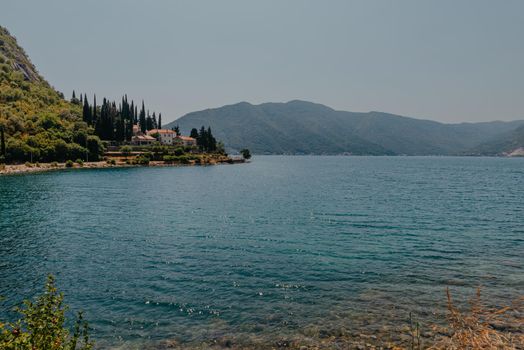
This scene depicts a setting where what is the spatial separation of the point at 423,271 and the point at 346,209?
25.7 meters

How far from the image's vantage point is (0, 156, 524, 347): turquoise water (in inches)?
656

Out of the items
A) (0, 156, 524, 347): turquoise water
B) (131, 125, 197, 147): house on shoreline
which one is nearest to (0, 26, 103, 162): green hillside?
(131, 125, 197, 147): house on shoreline

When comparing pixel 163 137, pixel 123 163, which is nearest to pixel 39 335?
pixel 123 163

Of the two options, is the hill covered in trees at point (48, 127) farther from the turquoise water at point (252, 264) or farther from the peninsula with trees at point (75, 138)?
the turquoise water at point (252, 264)

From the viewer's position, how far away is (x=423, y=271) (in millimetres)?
22844

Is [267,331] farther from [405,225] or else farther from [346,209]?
[346,209]

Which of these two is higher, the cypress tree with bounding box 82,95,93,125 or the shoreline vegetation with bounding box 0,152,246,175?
the cypress tree with bounding box 82,95,93,125

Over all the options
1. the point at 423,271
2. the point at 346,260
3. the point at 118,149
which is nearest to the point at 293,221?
the point at 346,260

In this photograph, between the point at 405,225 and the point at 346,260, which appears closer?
the point at 346,260

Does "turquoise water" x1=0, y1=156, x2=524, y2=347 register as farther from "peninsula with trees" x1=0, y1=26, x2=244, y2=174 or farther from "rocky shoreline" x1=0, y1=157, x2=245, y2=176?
"peninsula with trees" x1=0, y1=26, x2=244, y2=174

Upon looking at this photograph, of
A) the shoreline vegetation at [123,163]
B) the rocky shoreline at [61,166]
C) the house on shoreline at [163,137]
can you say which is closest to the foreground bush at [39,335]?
the rocky shoreline at [61,166]

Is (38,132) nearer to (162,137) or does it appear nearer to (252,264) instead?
(162,137)

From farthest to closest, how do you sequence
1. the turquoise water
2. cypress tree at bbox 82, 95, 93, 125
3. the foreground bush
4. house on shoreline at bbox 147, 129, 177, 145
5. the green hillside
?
house on shoreline at bbox 147, 129, 177, 145 → cypress tree at bbox 82, 95, 93, 125 → the green hillside → the turquoise water → the foreground bush

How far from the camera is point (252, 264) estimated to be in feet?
80.6
